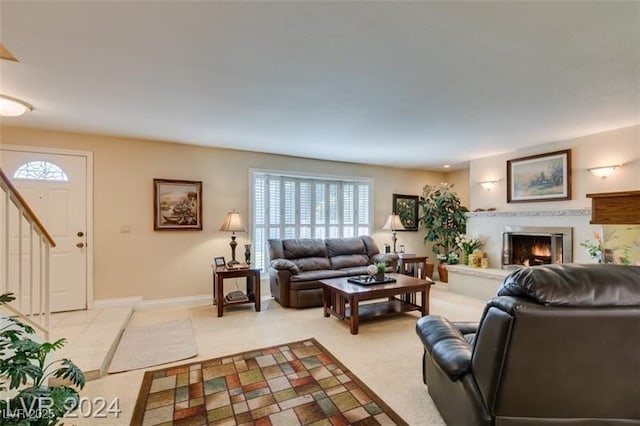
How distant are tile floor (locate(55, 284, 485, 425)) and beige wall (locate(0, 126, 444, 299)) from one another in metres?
0.47

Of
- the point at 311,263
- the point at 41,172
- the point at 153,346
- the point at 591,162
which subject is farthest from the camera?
the point at 311,263

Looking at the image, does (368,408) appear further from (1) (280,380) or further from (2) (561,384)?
(2) (561,384)

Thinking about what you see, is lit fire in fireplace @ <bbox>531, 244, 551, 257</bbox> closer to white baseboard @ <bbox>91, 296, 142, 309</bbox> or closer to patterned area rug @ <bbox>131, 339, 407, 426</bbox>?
patterned area rug @ <bbox>131, 339, 407, 426</bbox>

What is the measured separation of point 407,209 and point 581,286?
5349 millimetres

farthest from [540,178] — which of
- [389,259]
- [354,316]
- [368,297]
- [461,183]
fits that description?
[354,316]

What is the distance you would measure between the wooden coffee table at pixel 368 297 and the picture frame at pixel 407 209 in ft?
8.48

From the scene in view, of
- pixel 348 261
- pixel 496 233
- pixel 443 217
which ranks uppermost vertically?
pixel 443 217

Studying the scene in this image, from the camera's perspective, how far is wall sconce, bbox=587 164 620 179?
374 centimetres

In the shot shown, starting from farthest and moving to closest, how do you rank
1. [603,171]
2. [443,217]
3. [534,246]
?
[443,217] → [534,246] → [603,171]

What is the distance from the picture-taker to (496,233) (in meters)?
5.02

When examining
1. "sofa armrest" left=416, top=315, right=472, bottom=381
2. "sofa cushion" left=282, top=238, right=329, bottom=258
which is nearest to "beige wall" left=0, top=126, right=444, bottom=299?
"sofa cushion" left=282, top=238, right=329, bottom=258

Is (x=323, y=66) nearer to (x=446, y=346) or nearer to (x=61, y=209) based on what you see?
(x=446, y=346)

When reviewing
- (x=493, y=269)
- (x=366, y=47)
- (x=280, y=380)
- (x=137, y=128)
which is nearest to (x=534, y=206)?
(x=493, y=269)

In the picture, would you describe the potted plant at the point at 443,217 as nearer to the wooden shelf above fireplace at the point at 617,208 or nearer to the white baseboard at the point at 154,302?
the wooden shelf above fireplace at the point at 617,208
